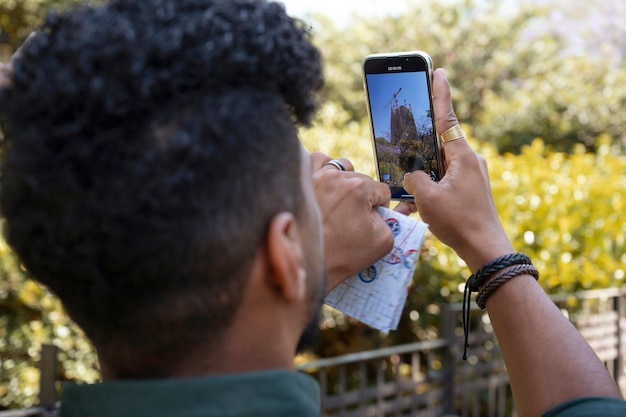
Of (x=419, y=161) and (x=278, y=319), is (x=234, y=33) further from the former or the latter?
(x=419, y=161)

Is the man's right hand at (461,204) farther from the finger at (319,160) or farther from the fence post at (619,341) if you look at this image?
the fence post at (619,341)

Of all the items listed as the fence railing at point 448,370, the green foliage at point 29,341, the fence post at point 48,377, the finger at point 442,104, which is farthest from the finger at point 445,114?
the green foliage at point 29,341

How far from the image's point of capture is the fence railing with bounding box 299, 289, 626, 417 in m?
4.24

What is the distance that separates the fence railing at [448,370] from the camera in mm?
4227

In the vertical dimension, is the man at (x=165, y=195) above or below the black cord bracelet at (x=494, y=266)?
above

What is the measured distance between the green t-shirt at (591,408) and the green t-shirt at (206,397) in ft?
1.41


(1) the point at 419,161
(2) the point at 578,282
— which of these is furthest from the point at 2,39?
(1) the point at 419,161

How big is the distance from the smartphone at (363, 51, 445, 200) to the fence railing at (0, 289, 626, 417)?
7.15 feet

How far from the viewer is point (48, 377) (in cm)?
309

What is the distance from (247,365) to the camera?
40.1 inches

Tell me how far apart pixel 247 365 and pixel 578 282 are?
4.95 meters

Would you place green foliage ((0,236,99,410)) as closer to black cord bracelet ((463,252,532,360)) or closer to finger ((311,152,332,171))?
finger ((311,152,332,171))

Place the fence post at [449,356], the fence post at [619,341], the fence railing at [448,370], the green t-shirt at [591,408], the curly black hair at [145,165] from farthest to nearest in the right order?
the fence post at [619,341], the fence post at [449,356], the fence railing at [448,370], the green t-shirt at [591,408], the curly black hair at [145,165]

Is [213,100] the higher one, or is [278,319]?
[213,100]
